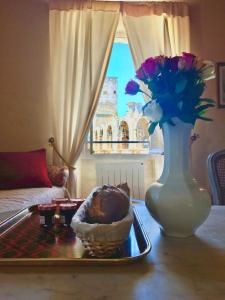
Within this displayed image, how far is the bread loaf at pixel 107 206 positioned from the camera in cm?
82

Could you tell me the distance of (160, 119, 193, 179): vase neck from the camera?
0.99m

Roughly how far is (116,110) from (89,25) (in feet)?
3.39

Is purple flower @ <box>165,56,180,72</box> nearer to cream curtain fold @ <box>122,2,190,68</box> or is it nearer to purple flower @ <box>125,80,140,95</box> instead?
purple flower @ <box>125,80,140,95</box>

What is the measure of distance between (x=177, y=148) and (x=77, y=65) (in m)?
2.88

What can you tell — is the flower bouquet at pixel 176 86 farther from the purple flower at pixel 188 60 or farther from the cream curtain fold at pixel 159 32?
the cream curtain fold at pixel 159 32

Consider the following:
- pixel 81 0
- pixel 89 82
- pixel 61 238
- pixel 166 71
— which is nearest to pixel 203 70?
pixel 166 71

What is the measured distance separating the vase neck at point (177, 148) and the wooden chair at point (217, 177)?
0.94 m

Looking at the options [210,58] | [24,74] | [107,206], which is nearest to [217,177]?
[107,206]

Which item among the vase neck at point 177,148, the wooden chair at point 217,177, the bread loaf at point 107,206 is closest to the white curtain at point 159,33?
the wooden chair at point 217,177

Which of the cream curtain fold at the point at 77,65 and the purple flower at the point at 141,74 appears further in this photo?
the cream curtain fold at the point at 77,65

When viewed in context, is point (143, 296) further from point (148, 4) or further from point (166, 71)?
point (148, 4)

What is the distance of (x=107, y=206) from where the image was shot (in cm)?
84

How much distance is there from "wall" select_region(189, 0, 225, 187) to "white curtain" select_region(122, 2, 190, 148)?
0.20m

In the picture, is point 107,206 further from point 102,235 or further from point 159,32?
point 159,32
